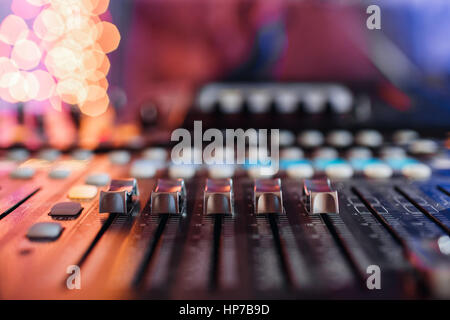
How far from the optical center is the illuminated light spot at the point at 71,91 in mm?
1914

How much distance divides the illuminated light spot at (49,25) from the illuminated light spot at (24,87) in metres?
0.21

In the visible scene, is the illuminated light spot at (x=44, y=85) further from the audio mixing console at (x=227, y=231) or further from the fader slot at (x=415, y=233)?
the fader slot at (x=415, y=233)

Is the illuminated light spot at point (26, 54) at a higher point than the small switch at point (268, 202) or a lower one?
higher

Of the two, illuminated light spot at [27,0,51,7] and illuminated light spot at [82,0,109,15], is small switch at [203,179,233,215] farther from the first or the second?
illuminated light spot at [27,0,51,7]

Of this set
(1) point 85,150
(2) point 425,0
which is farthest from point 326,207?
(2) point 425,0

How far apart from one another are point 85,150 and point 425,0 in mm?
1552

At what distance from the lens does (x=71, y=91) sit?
1949mm

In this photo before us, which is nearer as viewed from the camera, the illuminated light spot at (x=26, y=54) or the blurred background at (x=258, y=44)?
the blurred background at (x=258, y=44)

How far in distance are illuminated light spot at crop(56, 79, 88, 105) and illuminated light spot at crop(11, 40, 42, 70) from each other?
156 mm

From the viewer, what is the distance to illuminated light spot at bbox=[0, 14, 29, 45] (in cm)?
173

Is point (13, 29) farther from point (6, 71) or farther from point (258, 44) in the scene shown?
point (258, 44)

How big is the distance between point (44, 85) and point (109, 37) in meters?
0.43

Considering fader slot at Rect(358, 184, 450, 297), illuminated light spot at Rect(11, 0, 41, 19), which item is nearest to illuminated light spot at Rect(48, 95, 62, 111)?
illuminated light spot at Rect(11, 0, 41, 19)

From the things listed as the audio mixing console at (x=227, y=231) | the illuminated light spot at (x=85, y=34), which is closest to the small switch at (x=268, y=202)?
the audio mixing console at (x=227, y=231)
